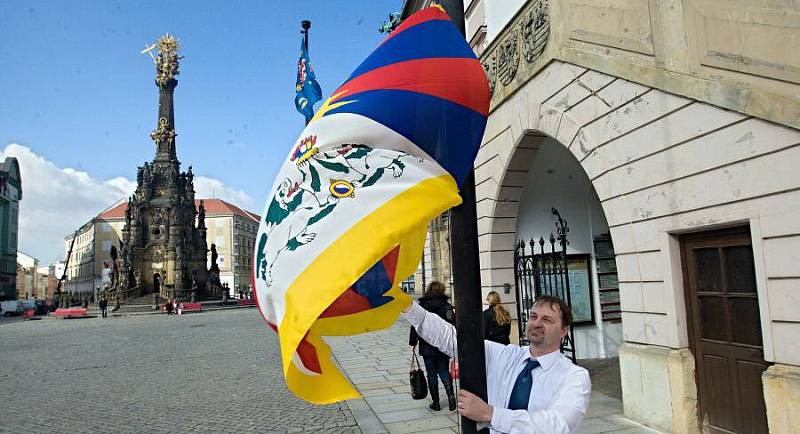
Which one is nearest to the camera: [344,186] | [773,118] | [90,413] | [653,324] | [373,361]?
[344,186]

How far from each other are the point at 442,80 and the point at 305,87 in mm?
13374

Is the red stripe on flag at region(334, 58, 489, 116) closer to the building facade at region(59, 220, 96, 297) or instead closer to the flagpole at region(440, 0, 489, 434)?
the flagpole at region(440, 0, 489, 434)

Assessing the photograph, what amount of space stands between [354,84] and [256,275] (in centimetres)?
137

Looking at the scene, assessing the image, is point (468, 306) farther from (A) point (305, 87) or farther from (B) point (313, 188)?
(A) point (305, 87)

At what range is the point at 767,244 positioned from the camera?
5.00 metres

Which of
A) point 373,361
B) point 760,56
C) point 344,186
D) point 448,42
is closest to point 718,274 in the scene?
point 760,56

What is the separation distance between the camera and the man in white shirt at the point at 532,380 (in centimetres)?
240

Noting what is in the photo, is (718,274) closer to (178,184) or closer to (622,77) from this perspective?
(622,77)

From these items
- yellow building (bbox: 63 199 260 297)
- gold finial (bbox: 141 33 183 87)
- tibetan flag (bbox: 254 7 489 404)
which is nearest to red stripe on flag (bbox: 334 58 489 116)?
tibetan flag (bbox: 254 7 489 404)

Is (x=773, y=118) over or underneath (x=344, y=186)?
over

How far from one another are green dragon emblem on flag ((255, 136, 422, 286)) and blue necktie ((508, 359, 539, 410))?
4.20 ft

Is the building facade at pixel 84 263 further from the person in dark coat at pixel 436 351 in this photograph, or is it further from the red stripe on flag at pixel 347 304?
the red stripe on flag at pixel 347 304

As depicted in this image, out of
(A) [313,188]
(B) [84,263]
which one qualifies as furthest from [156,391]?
(B) [84,263]

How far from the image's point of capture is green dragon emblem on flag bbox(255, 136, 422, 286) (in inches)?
115
